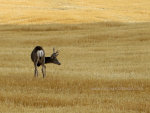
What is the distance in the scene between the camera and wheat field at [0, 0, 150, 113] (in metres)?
10.9

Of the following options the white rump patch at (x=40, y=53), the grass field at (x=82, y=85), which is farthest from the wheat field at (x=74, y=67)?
the white rump patch at (x=40, y=53)

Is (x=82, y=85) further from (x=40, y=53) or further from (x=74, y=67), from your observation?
(x=74, y=67)

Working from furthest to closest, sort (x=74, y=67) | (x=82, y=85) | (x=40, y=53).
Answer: (x=74, y=67) < (x=40, y=53) < (x=82, y=85)

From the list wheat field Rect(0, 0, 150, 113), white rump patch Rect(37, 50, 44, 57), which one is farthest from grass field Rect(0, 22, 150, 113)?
white rump patch Rect(37, 50, 44, 57)

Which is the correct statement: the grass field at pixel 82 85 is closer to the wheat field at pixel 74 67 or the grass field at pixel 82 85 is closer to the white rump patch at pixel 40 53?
the wheat field at pixel 74 67

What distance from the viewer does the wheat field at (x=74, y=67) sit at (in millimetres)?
10891

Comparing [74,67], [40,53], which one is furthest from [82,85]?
[74,67]

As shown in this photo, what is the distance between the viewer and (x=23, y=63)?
2367cm

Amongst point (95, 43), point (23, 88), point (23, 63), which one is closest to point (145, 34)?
point (95, 43)

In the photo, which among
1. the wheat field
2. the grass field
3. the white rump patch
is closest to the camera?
the grass field

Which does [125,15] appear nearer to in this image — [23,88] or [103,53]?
[103,53]

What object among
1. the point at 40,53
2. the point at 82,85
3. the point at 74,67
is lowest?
the point at 82,85

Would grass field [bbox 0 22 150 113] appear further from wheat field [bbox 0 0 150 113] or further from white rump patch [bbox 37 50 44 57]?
white rump patch [bbox 37 50 44 57]

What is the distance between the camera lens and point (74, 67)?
70.7 feet
